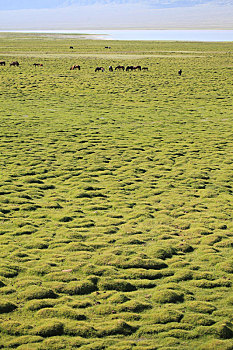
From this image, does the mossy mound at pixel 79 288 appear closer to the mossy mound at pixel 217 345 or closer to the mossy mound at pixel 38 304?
the mossy mound at pixel 38 304

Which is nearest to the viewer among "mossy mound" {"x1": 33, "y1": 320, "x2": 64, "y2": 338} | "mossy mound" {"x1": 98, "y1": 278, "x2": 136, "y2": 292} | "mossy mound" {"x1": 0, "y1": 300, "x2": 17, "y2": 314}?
"mossy mound" {"x1": 33, "y1": 320, "x2": 64, "y2": 338}

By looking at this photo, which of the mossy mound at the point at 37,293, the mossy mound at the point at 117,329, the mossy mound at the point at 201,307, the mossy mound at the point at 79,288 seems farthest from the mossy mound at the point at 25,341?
the mossy mound at the point at 201,307

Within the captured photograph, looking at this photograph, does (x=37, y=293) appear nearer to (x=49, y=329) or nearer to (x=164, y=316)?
(x=49, y=329)

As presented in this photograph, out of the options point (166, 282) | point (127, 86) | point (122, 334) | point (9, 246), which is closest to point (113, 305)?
point (122, 334)

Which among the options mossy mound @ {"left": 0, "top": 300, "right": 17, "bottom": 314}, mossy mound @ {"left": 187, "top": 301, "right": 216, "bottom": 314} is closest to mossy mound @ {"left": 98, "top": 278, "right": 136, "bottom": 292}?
mossy mound @ {"left": 187, "top": 301, "right": 216, "bottom": 314}

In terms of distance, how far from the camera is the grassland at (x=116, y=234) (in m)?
7.45

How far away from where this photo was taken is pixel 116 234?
11.2 meters

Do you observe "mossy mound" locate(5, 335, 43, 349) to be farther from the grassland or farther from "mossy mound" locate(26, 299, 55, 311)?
"mossy mound" locate(26, 299, 55, 311)

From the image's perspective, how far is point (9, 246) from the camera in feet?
33.9

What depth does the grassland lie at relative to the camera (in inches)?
293

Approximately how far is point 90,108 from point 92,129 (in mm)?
7075

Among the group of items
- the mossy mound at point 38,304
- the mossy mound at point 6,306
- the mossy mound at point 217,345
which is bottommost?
the mossy mound at point 217,345

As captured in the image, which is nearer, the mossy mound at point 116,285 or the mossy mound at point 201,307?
the mossy mound at point 201,307

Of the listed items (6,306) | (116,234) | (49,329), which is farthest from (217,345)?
(116,234)
